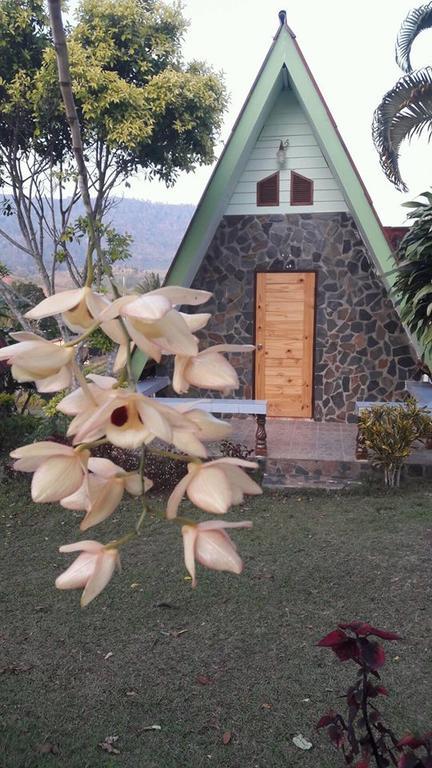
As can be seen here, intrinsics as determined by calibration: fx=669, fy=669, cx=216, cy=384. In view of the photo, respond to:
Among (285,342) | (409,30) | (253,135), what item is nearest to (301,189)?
(253,135)

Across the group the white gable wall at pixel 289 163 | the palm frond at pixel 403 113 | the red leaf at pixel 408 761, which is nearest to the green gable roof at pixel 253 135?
the white gable wall at pixel 289 163

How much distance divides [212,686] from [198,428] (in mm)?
3320

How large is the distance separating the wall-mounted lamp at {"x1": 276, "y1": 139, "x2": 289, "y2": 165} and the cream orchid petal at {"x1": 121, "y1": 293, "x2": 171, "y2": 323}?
7.94 m

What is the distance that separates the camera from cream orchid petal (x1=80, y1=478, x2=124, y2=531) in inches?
26.5

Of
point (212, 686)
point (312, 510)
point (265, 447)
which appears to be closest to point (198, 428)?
point (212, 686)

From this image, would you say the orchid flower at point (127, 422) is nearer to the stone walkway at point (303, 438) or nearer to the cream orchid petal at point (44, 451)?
the cream orchid petal at point (44, 451)

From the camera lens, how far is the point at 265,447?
7020mm

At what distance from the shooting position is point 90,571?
678 mm

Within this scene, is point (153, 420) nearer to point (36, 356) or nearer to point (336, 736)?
point (36, 356)

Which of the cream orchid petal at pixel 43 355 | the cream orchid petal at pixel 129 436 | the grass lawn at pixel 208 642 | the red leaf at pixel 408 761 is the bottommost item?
the grass lawn at pixel 208 642

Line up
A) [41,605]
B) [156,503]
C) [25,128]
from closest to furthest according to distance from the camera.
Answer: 1. [41,605]
2. [156,503]
3. [25,128]

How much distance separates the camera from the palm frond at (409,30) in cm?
1102

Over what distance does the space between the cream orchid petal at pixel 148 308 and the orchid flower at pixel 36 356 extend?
11cm

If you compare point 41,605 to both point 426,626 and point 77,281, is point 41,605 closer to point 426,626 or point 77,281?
point 426,626
